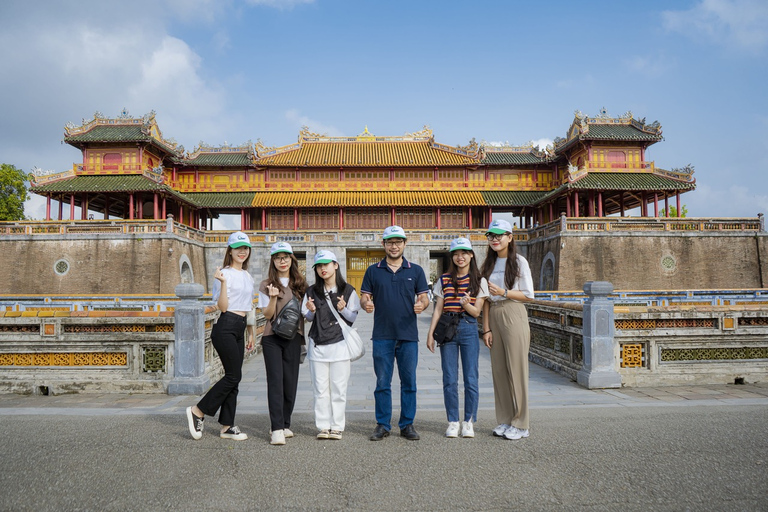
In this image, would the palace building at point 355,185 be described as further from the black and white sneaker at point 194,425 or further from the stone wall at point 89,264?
the black and white sneaker at point 194,425

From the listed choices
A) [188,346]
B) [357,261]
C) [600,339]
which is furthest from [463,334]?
[357,261]

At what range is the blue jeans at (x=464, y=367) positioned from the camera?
13.8 feet

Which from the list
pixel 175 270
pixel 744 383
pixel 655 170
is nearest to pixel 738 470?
pixel 744 383

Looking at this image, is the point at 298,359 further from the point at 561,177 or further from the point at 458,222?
the point at 561,177

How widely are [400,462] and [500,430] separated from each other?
1103mm

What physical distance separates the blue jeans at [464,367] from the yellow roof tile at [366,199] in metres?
24.1

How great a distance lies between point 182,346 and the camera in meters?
6.00

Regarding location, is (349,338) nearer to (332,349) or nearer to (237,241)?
(332,349)

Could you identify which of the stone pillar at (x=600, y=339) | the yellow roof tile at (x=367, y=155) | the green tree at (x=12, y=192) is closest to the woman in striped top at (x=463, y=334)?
the stone pillar at (x=600, y=339)

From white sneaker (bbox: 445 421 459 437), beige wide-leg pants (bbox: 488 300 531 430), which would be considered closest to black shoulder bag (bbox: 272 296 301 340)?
white sneaker (bbox: 445 421 459 437)

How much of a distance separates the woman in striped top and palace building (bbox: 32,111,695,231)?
23092 millimetres

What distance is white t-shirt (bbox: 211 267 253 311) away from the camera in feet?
13.9

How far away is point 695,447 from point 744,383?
11.7 ft

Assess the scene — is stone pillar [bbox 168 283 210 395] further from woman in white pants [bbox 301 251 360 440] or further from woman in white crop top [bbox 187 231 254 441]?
woman in white pants [bbox 301 251 360 440]
